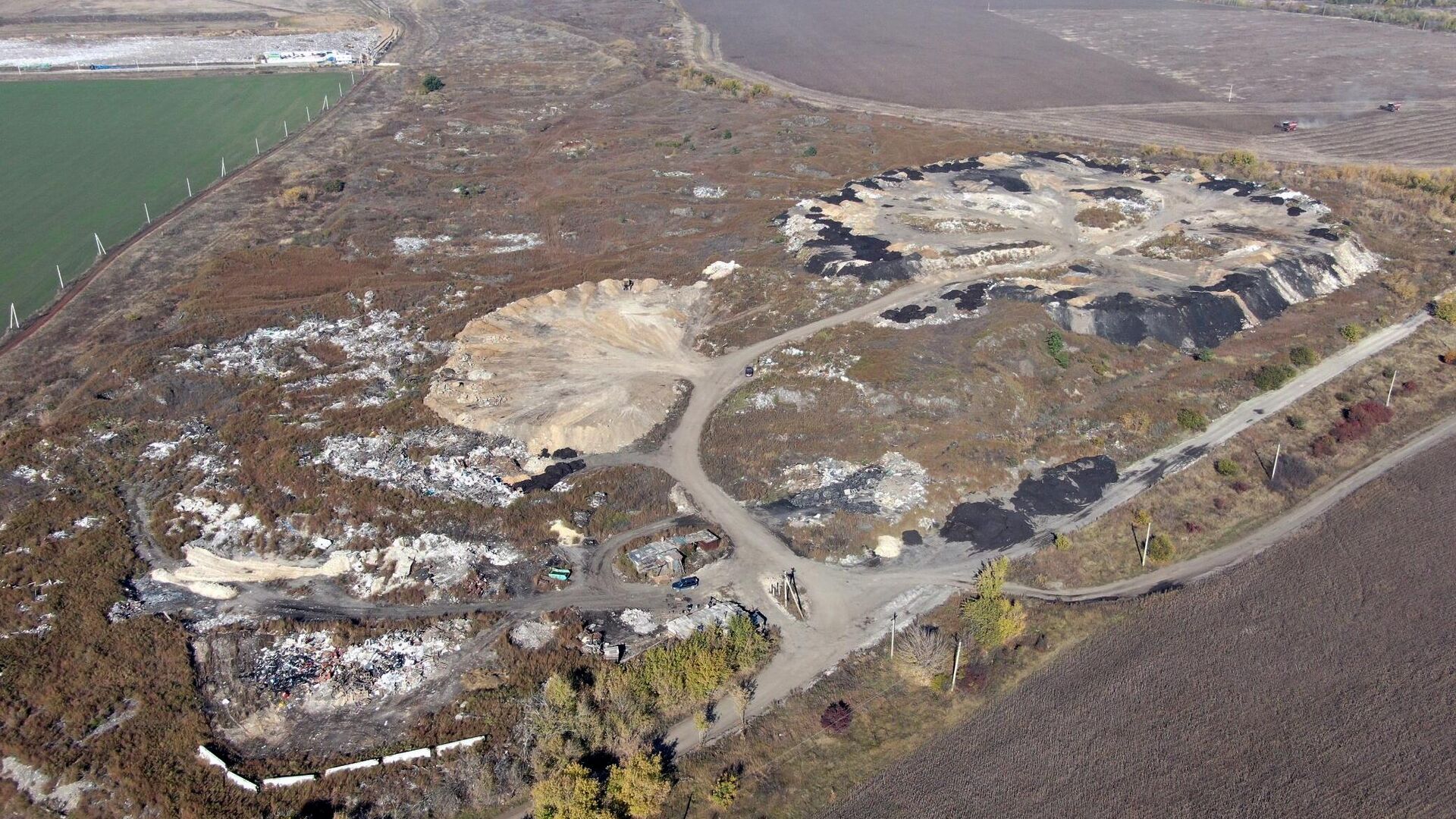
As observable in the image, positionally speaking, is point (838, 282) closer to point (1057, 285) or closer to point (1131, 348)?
point (1057, 285)

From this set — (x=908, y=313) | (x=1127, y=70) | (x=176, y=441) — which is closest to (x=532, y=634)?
(x=176, y=441)

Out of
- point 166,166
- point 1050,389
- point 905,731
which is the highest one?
point 166,166

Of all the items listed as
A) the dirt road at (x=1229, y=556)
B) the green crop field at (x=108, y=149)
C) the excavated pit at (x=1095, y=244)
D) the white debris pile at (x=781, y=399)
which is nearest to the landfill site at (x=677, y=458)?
the dirt road at (x=1229, y=556)

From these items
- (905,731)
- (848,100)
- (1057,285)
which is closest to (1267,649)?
(905,731)

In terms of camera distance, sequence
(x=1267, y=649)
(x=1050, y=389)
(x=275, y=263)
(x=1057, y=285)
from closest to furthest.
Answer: (x=1267, y=649) → (x=1050, y=389) → (x=1057, y=285) → (x=275, y=263)

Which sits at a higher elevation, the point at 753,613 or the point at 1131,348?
the point at 1131,348
